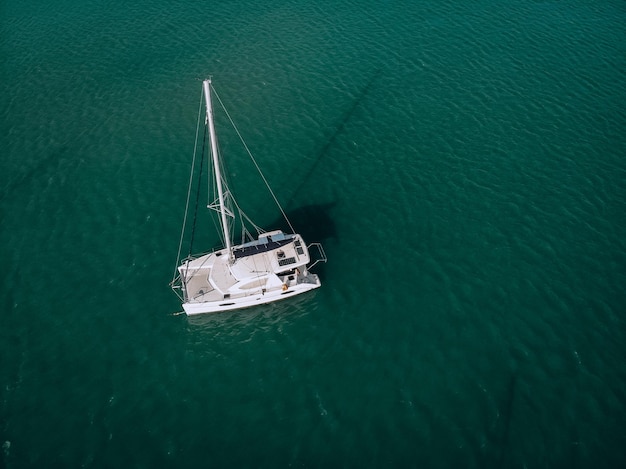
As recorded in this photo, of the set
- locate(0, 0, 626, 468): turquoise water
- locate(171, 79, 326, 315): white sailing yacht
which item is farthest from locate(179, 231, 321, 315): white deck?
locate(0, 0, 626, 468): turquoise water

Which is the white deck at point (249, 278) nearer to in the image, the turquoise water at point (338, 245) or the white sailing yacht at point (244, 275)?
the white sailing yacht at point (244, 275)

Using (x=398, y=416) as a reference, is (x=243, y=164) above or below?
above

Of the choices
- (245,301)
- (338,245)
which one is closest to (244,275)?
(245,301)

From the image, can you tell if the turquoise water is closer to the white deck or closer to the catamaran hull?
the catamaran hull

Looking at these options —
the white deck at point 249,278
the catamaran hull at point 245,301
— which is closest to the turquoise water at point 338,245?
the catamaran hull at point 245,301

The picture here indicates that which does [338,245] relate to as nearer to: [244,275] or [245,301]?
[244,275]

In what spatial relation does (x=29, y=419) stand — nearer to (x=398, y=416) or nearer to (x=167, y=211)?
(x=167, y=211)

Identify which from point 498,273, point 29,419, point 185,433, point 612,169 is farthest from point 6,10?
point 612,169
